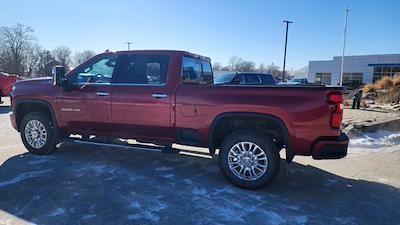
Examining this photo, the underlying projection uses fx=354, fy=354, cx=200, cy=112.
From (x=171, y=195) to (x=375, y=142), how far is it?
597cm

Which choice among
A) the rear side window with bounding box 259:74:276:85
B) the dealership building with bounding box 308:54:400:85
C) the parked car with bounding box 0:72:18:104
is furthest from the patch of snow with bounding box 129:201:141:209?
the dealership building with bounding box 308:54:400:85

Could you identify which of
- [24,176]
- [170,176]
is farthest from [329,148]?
[24,176]

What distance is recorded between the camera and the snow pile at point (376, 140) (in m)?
8.08

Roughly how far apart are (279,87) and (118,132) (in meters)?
2.76

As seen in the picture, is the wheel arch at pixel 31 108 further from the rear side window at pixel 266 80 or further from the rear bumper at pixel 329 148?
the rear side window at pixel 266 80

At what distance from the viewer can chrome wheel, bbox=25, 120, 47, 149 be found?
6336 mm

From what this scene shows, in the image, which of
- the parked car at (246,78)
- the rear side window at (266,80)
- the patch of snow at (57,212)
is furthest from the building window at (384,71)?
the patch of snow at (57,212)

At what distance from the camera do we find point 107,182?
498cm

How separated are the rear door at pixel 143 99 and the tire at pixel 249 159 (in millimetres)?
978

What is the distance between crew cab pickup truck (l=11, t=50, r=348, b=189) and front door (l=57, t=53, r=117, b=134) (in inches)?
0.7

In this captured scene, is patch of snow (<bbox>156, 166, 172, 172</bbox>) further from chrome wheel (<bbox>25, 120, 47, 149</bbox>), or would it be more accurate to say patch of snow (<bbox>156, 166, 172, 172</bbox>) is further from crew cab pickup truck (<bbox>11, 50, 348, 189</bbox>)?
chrome wheel (<bbox>25, 120, 47, 149</bbox>)

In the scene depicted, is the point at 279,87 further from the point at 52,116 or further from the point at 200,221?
the point at 52,116

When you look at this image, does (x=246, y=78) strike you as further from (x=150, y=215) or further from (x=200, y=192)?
(x=150, y=215)

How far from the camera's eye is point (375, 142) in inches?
331
